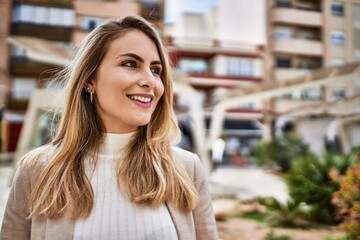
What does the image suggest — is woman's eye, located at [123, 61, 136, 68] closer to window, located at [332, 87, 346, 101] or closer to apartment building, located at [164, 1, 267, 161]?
apartment building, located at [164, 1, 267, 161]

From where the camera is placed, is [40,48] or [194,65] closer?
[40,48]

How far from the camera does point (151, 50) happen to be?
1.37 meters

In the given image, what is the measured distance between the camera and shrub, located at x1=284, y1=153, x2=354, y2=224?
5.65m

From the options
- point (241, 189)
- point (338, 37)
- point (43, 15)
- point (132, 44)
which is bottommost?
point (241, 189)

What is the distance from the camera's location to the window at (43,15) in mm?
19938

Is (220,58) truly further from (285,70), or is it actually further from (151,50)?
(151,50)

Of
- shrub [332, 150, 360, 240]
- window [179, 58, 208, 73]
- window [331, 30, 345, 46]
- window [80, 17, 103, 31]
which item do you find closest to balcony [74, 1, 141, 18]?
window [80, 17, 103, 31]

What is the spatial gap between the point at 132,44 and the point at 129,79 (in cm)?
14

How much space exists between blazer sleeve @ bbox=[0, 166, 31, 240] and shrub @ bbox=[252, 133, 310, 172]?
44.4 ft

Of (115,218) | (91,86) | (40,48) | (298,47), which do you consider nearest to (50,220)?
(115,218)

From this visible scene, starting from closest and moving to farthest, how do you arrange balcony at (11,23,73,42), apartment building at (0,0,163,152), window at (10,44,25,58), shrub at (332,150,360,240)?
shrub at (332,150,360,240), apartment building at (0,0,163,152), balcony at (11,23,73,42), window at (10,44,25,58)

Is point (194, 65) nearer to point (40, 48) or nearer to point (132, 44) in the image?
point (40, 48)

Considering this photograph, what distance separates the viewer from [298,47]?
2406 cm

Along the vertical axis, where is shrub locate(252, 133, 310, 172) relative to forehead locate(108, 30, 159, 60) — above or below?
below
